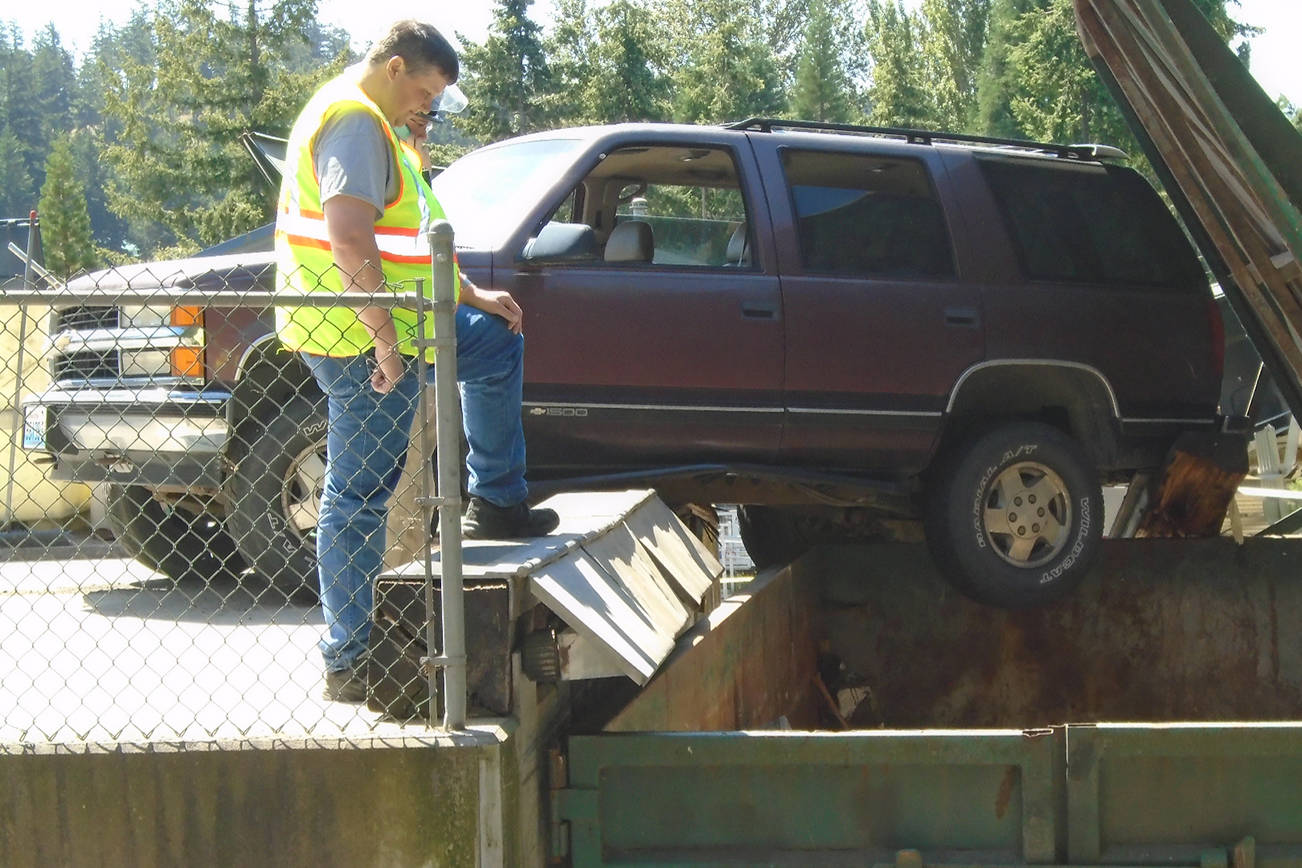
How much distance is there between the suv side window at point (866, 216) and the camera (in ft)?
20.4

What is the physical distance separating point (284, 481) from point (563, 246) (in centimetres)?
154

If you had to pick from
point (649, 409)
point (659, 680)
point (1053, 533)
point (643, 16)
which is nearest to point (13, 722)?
point (659, 680)

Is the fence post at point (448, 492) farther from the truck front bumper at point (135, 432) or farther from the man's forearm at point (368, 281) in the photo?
the truck front bumper at point (135, 432)

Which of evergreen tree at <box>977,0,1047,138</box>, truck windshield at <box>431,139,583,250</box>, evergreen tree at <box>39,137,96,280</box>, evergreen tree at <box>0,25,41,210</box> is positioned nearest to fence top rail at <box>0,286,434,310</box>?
truck windshield at <box>431,139,583,250</box>

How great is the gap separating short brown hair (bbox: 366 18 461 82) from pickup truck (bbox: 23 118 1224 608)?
167 cm

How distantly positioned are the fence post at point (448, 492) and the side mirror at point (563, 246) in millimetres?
2142

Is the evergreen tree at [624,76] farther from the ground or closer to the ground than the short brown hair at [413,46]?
farther from the ground

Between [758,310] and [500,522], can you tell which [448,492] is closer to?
[500,522]

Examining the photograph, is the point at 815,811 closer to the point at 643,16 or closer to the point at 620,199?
the point at 620,199

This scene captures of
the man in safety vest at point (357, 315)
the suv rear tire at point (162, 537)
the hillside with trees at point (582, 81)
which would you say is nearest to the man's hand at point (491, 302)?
the man in safety vest at point (357, 315)

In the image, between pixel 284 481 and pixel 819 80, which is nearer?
pixel 284 481

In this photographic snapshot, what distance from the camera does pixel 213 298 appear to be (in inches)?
→ 135

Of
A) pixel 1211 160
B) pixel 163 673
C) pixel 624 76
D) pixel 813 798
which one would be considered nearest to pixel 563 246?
pixel 163 673

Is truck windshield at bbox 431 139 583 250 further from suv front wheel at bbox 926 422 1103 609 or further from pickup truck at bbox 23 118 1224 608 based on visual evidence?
suv front wheel at bbox 926 422 1103 609
